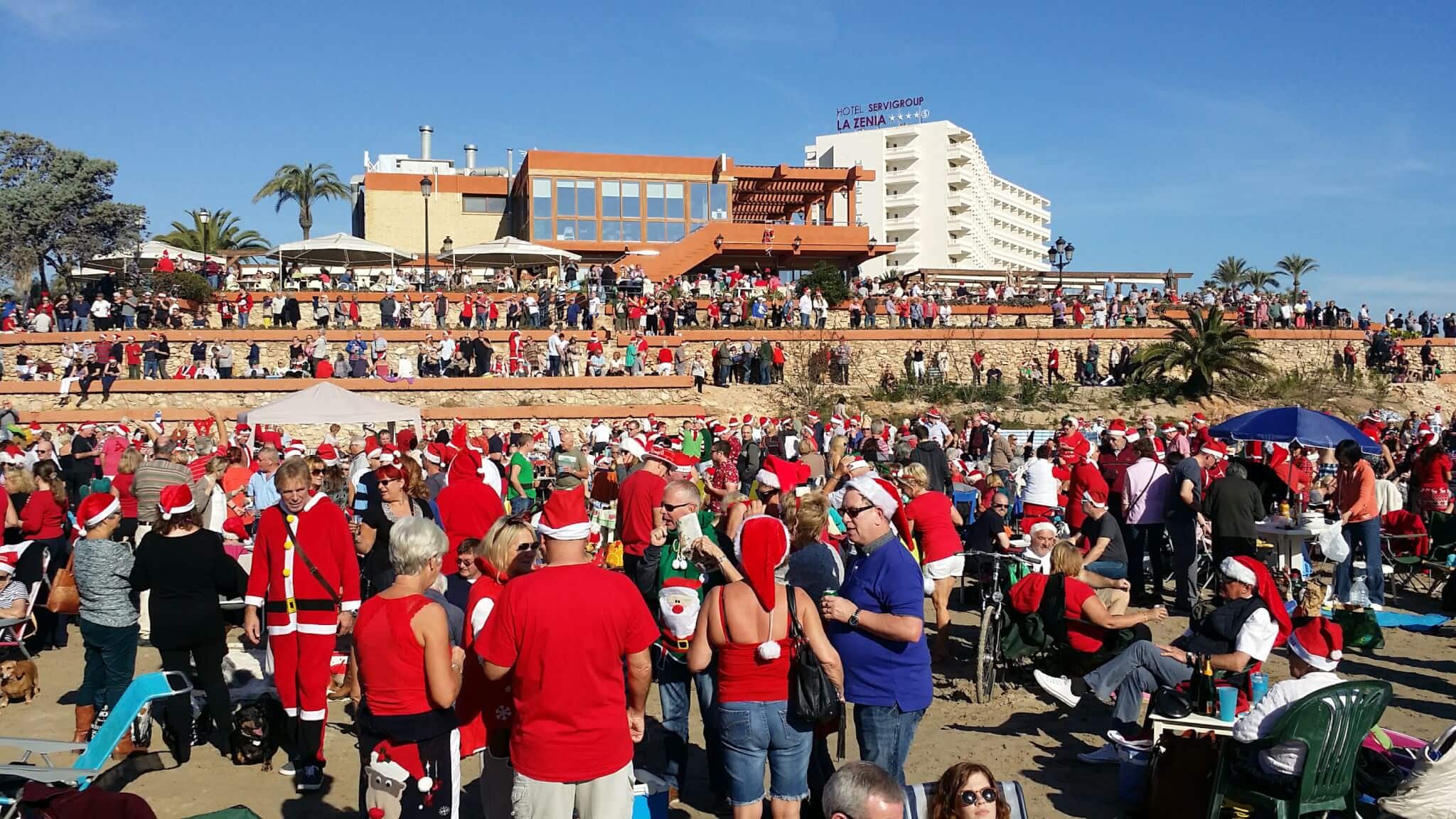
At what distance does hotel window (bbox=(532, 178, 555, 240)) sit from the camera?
141ft

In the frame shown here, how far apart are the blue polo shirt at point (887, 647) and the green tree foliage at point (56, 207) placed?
46.4 meters

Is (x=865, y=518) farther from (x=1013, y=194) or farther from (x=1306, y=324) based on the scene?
(x=1013, y=194)

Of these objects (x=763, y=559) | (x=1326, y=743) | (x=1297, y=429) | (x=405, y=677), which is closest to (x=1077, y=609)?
(x=1326, y=743)

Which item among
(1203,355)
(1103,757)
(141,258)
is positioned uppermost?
(141,258)

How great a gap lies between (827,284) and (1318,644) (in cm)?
2950

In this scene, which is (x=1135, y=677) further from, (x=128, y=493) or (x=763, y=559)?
(x=128, y=493)

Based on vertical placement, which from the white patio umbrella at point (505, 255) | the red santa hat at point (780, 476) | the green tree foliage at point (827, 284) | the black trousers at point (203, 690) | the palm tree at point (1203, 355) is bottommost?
the black trousers at point (203, 690)

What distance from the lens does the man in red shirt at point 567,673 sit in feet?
12.2

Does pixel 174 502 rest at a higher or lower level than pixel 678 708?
higher

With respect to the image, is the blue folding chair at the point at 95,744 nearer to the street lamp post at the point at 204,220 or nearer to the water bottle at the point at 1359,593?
the water bottle at the point at 1359,593

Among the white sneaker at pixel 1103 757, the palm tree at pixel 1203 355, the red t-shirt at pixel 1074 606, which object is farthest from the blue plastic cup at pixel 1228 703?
the palm tree at pixel 1203 355

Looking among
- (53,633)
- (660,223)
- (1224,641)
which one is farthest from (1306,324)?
(53,633)

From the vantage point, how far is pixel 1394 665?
830 centimetres

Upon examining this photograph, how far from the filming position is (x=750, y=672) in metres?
4.25
